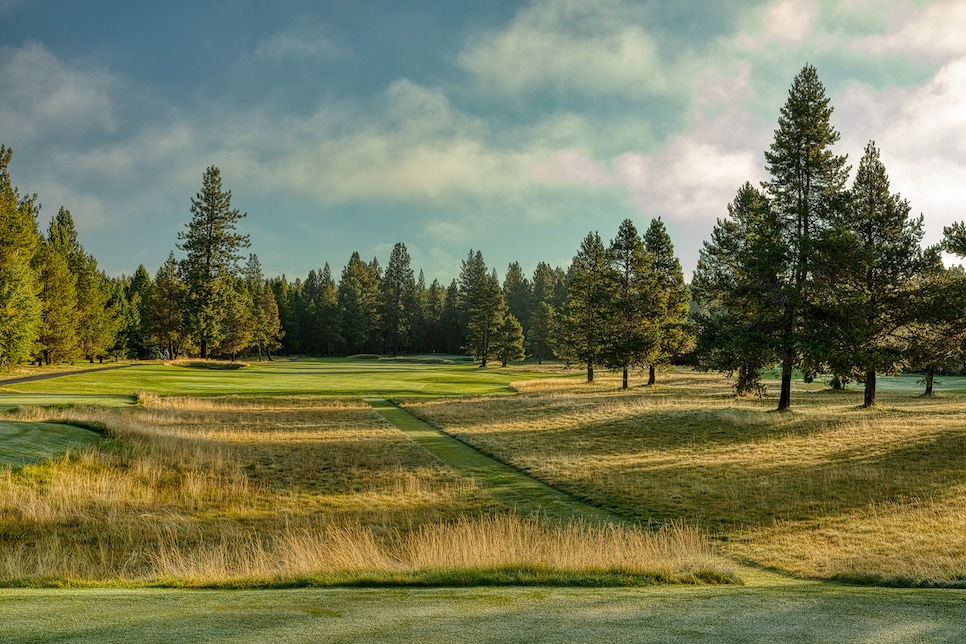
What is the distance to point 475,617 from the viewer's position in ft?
15.2

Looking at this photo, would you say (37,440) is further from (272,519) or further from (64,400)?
(64,400)

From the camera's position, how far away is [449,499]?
1555 cm

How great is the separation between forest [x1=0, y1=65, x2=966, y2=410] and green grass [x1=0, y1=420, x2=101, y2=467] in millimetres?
25677

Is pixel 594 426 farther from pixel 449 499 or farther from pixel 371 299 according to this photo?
pixel 371 299

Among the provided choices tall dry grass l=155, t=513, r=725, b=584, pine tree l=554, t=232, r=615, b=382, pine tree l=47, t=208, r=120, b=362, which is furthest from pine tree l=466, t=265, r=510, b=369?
tall dry grass l=155, t=513, r=725, b=584

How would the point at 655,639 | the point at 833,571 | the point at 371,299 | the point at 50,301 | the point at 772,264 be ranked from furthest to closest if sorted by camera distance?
the point at 371,299 → the point at 50,301 → the point at 772,264 → the point at 833,571 → the point at 655,639

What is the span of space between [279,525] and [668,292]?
139ft

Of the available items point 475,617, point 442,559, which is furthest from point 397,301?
point 475,617

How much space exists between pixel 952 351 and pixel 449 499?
89.7 feet

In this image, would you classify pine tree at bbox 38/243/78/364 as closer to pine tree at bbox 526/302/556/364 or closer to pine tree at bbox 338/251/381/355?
pine tree at bbox 338/251/381/355

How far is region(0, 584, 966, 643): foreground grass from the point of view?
397 centimetres

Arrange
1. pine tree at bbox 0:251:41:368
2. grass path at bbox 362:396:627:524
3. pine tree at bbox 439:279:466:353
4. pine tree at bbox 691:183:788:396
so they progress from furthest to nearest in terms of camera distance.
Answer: pine tree at bbox 439:279:466:353 < pine tree at bbox 0:251:41:368 < pine tree at bbox 691:183:788:396 < grass path at bbox 362:396:627:524

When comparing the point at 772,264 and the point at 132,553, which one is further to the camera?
the point at 772,264

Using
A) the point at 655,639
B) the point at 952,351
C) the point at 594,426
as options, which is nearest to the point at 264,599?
the point at 655,639
